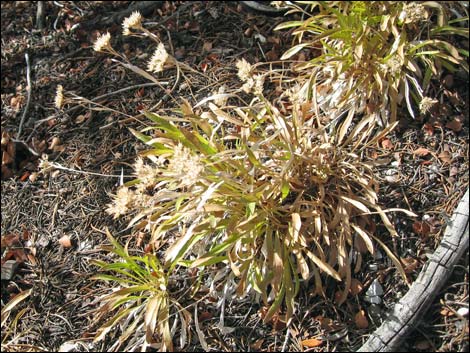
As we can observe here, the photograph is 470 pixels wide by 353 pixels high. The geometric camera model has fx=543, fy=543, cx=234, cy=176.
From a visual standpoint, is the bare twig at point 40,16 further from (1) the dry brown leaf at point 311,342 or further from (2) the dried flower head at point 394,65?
(1) the dry brown leaf at point 311,342

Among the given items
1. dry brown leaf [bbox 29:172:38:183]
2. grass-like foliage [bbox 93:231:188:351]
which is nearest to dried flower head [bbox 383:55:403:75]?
grass-like foliage [bbox 93:231:188:351]

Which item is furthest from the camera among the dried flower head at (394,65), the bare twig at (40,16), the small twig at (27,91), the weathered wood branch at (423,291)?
the bare twig at (40,16)

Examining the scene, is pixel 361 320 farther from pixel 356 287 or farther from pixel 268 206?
pixel 268 206

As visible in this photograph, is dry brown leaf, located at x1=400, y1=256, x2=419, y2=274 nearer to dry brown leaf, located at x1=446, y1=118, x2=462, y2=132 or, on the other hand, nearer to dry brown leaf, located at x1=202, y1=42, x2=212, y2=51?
dry brown leaf, located at x1=446, y1=118, x2=462, y2=132

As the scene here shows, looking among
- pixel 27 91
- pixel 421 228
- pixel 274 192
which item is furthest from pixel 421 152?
pixel 27 91

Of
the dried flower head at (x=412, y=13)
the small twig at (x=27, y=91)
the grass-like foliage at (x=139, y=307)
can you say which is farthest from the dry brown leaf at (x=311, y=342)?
the small twig at (x=27, y=91)

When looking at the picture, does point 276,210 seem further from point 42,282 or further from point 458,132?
point 42,282
